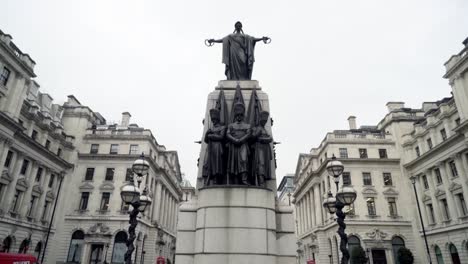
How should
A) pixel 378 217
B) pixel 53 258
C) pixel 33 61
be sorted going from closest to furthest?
1. pixel 33 61
2. pixel 53 258
3. pixel 378 217

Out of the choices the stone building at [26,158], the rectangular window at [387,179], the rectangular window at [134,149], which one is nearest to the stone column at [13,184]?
the stone building at [26,158]

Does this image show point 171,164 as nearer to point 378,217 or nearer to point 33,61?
point 33,61

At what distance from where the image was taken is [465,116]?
106 feet

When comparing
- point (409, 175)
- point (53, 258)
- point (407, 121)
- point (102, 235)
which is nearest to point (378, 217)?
point (409, 175)

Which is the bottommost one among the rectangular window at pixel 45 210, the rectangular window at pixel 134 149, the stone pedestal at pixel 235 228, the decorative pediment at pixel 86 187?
the stone pedestal at pixel 235 228

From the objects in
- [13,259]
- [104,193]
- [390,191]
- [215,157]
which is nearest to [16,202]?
[104,193]

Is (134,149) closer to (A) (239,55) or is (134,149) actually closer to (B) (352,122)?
(A) (239,55)

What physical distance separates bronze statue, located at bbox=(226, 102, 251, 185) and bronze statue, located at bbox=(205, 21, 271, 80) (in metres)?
3.07

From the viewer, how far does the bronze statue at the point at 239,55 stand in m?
11.0

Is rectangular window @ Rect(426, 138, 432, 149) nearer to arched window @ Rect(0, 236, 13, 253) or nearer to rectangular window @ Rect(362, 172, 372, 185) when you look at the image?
rectangular window @ Rect(362, 172, 372, 185)

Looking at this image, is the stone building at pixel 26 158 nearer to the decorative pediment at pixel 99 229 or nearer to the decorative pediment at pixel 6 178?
the decorative pediment at pixel 6 178

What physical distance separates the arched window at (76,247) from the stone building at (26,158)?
7.81 ft

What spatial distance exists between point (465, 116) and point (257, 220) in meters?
34.9

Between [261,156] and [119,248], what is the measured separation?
128 ft
